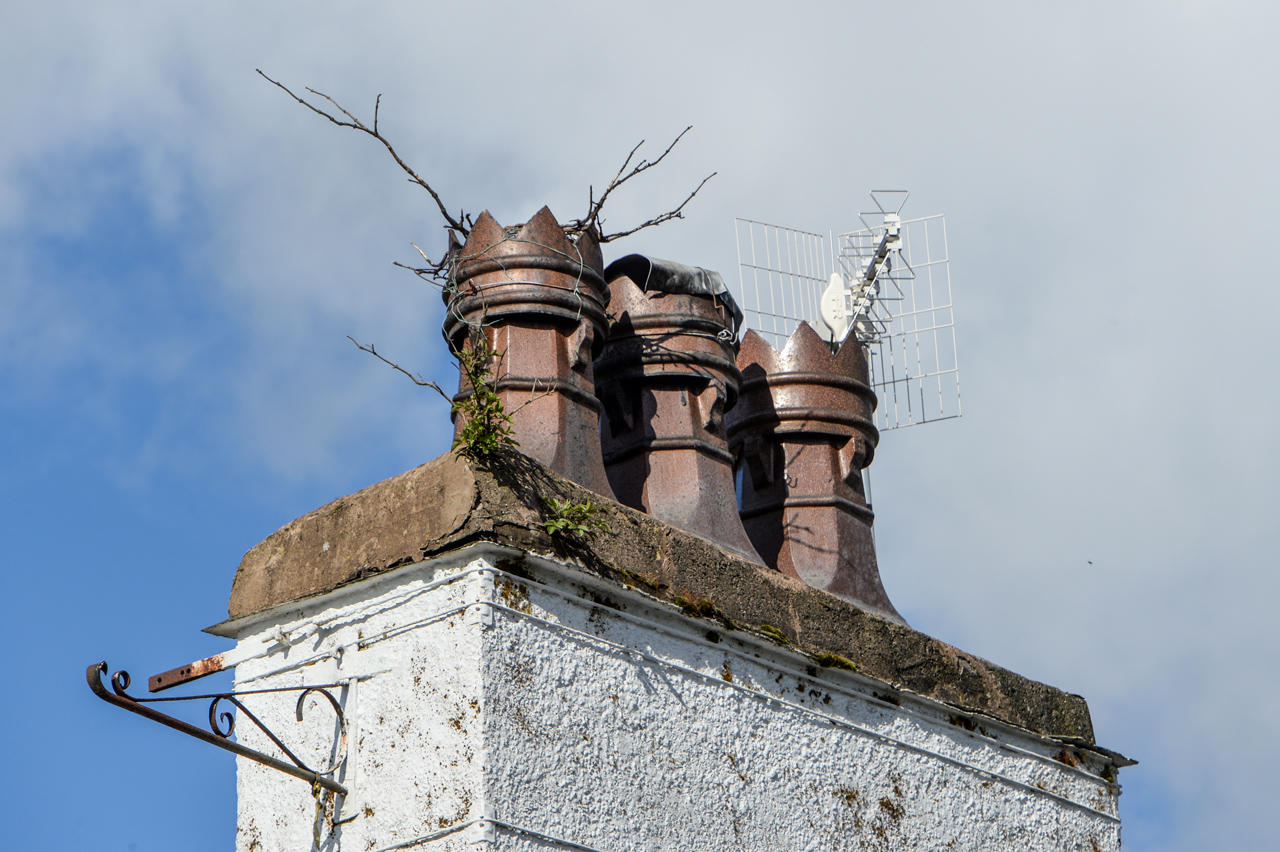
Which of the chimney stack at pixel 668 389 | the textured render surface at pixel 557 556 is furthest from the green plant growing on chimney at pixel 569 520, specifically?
Result: the chimney stack at pixel 668 389

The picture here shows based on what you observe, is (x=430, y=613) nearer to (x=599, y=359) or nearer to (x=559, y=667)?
(x=559, y=667)

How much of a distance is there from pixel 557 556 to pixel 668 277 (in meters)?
1.85

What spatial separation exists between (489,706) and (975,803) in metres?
2.08

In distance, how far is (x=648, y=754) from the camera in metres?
4.57

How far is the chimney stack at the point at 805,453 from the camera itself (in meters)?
6.35

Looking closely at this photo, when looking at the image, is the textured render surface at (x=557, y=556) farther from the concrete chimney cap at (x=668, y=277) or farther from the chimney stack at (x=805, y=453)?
the concrete chimney cap at (x=668, y=277)

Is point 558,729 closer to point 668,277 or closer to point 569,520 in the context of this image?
point 569,520

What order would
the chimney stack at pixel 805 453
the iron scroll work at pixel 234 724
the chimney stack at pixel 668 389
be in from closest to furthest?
the iron scroll work at pixel 234 724, the chimney stack at pixel 668 389, the chimney stack at pixel 805 453

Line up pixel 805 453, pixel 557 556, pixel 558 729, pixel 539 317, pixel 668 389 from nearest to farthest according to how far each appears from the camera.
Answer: pixel 558 729
pixel 557 556
pixel 539 317
pixel 668 389
pixel 805 453

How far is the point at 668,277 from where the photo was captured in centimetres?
610

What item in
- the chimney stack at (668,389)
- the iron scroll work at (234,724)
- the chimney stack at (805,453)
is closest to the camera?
the iron scroll work at (234,724)

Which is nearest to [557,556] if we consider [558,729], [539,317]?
[558,729]

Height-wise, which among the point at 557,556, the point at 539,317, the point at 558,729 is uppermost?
the point at 539,317

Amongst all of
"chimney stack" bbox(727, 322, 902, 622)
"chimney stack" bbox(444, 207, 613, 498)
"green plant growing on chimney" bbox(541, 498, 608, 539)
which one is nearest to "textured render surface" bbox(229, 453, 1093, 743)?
"green plant growing on chimney" bbox(541, 498, 608, 539)
